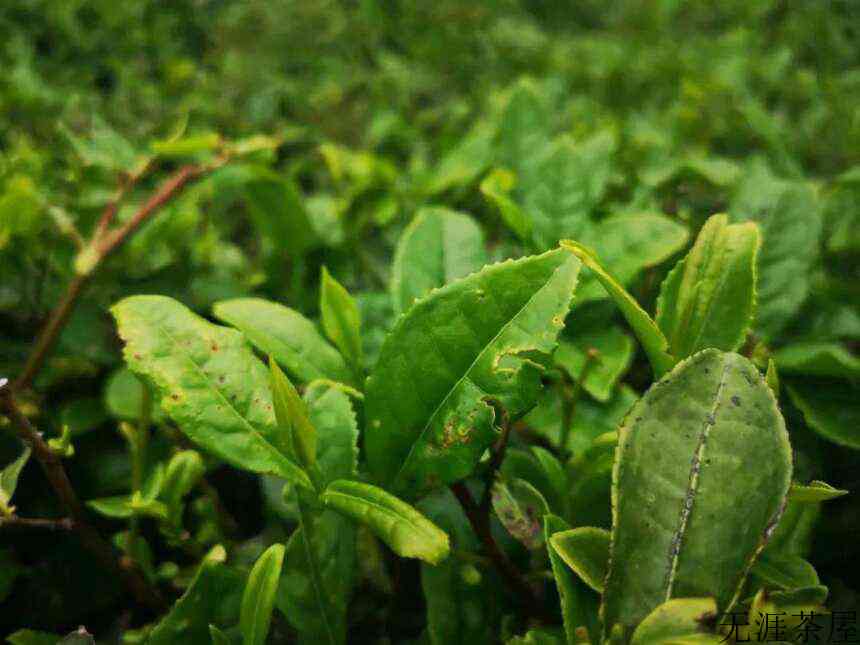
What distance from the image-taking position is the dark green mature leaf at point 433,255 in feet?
3.45

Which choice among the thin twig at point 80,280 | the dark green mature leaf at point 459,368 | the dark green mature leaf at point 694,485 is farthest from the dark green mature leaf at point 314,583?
the thin twig at point 80,280

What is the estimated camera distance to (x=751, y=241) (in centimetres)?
85

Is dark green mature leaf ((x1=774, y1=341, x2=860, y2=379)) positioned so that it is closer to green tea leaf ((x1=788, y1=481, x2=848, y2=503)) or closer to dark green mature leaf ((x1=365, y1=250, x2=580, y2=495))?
green tea leaf ((x1=788, y1=481, x2=848, y2=503))

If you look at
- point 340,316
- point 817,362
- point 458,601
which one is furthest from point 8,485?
point 817,362

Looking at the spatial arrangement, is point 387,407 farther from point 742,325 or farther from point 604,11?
point 604,11

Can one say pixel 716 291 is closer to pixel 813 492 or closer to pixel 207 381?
pixel 813 492

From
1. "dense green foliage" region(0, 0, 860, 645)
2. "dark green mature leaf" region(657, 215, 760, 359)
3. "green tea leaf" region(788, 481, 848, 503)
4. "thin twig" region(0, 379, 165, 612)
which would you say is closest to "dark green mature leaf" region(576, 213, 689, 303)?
"dense green foliage" region(0, 0, 860, 645)

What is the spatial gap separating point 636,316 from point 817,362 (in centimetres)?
46

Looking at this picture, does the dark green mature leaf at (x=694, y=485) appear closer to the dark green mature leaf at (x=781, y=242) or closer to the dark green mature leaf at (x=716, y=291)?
the dark green mature leaf at (x=716, y=291)

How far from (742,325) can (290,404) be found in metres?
0.55

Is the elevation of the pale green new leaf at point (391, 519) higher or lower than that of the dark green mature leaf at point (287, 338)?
lower

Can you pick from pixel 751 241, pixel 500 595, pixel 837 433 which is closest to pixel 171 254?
pixel 500 595

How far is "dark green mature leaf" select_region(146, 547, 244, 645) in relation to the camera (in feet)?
2.76

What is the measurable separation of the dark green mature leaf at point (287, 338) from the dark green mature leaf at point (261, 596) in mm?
261
